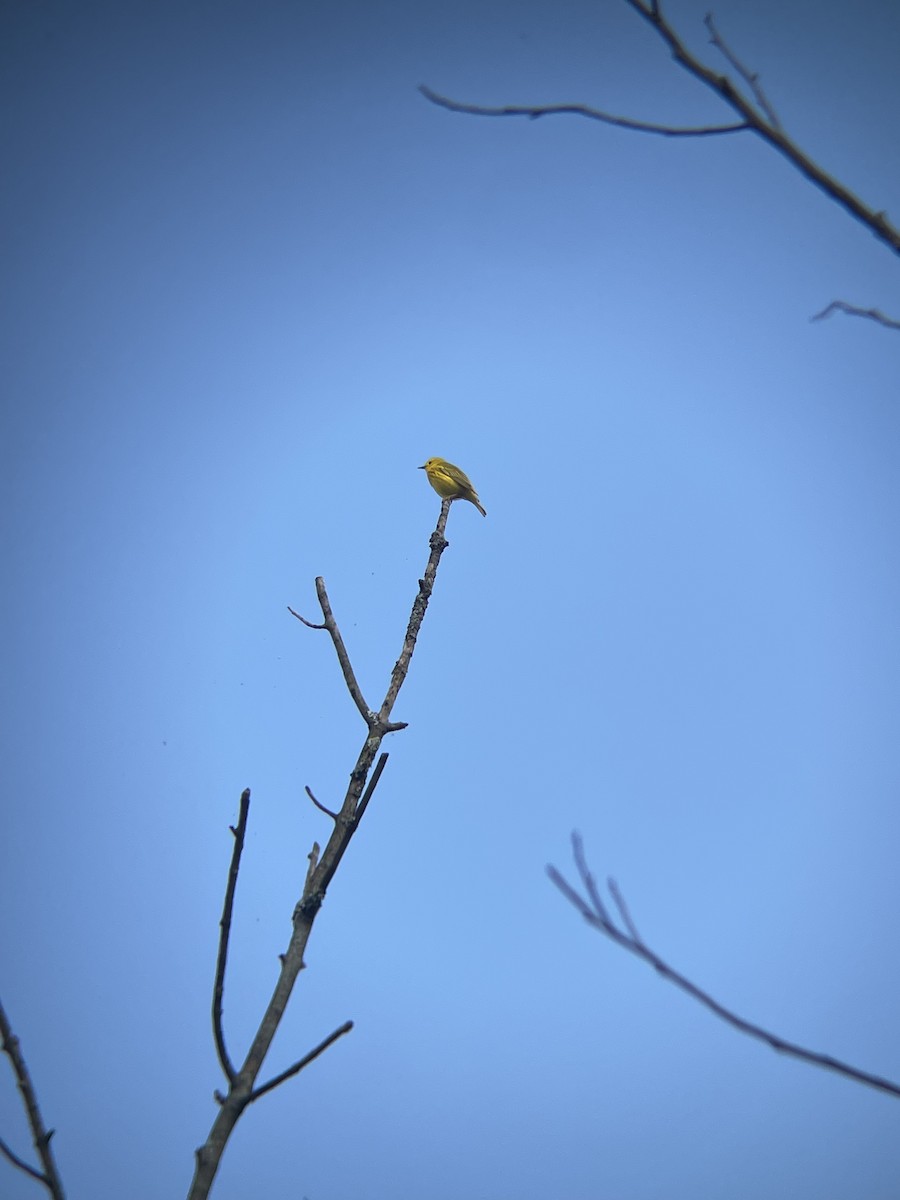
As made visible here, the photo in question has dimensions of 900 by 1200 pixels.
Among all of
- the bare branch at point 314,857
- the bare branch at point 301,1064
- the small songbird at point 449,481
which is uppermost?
the small songbird at point 449,481

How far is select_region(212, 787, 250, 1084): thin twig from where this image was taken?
173 cm

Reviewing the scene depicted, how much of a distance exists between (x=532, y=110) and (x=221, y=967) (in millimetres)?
1766

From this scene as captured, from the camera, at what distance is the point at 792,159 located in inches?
45.3

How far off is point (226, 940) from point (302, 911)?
0.95ft

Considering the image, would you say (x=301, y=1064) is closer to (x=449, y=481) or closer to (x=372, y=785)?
(x=372, y=785)

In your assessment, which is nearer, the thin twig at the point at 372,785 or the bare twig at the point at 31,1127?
the bare twig at the point at 31,1127

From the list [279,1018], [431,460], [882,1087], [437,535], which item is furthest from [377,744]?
[431,460]

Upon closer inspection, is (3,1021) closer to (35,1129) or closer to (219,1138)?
(35,1129)

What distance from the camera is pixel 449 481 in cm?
895

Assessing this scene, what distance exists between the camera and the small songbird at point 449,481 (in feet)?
29.5

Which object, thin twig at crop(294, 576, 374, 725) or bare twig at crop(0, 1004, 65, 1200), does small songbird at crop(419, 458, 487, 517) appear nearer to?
thin twig at crop(294, 576, 374, 725)

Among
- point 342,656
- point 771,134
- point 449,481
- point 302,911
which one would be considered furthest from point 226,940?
point 449,481

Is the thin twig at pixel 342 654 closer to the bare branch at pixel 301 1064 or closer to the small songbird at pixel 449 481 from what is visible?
the bare branch at pixel 301 1064

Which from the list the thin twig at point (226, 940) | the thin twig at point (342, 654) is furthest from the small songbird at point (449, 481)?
the thin twig at point (226, 940)
